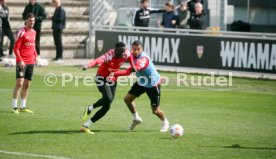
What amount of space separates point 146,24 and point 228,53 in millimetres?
4503

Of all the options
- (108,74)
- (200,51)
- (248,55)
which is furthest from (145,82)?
(200,51)

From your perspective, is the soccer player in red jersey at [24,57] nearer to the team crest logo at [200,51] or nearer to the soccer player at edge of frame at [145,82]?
the soccer player at edge of frame at [145,82]

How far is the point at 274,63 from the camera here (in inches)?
1016

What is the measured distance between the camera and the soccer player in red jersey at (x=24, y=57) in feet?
58.5

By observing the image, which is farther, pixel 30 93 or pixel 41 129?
pixel 30 93

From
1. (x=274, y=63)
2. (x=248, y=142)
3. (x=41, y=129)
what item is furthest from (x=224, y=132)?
(x=274, y=63)

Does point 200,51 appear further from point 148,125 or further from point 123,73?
point 123,73

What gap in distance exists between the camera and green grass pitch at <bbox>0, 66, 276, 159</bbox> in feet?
43.7

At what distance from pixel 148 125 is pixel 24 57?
3.55m

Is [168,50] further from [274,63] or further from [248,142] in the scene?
[248,142]

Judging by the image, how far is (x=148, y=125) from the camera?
16688 mm

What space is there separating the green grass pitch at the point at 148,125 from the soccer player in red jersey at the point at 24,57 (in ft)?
1.62

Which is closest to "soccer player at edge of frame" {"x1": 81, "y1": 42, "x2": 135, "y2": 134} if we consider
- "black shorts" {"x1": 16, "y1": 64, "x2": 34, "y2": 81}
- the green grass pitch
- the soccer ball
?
the green grass pitch

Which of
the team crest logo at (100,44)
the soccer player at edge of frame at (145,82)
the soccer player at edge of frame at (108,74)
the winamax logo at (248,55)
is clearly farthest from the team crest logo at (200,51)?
the soccer player at edge of frame at (108,74)
